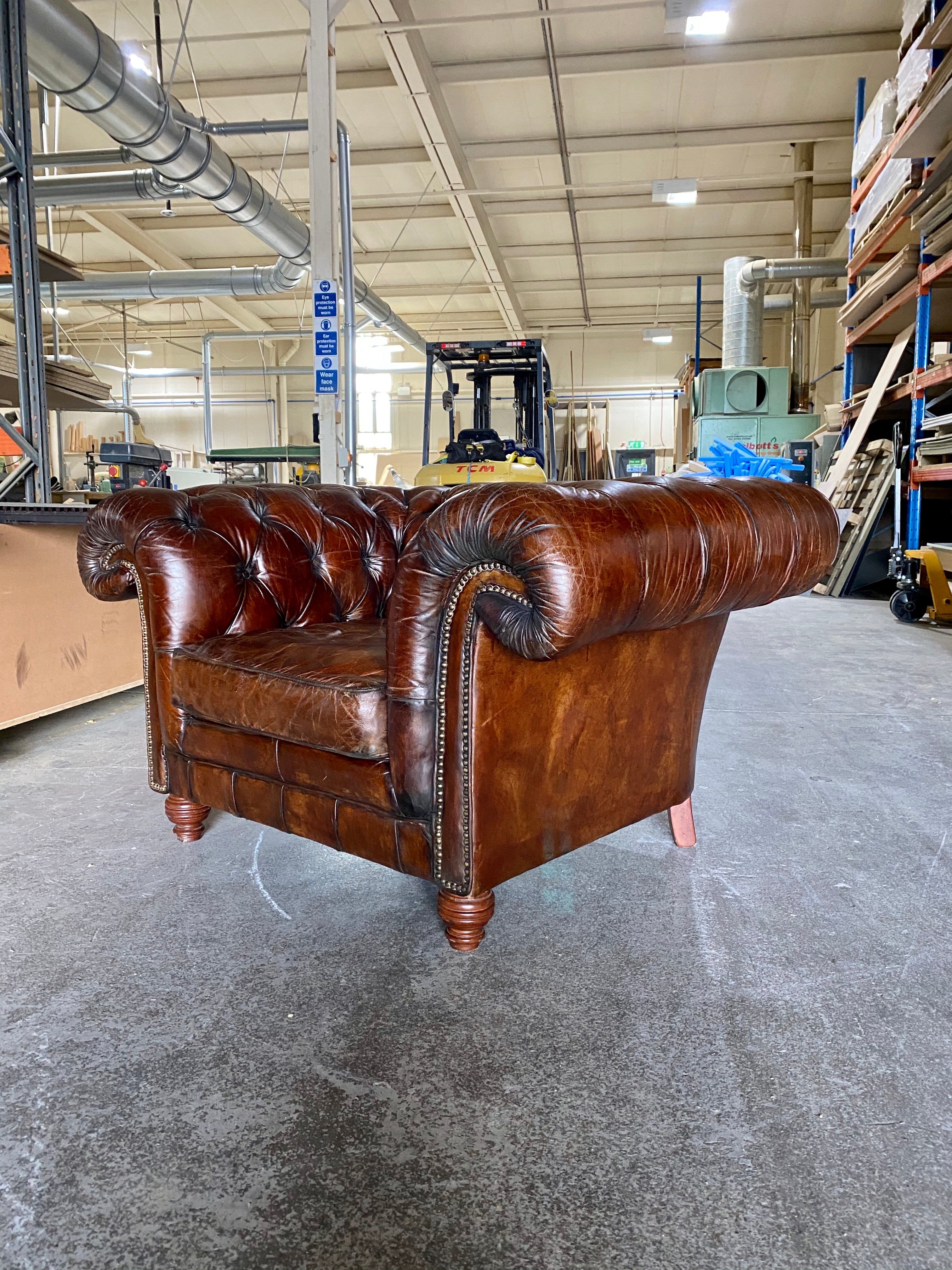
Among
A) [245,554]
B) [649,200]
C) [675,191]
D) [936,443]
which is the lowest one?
[245,554]

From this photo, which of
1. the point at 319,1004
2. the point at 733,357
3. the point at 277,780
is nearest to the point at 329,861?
the point at 277,780

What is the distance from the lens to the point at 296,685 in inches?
57.4

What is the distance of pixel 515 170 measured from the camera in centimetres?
905

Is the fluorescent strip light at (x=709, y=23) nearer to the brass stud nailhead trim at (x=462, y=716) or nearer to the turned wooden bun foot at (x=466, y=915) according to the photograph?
the brass stud nailhead trim at (x=462, y=716)

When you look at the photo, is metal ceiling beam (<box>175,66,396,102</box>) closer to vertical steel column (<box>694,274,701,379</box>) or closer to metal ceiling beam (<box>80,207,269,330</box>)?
metal ceiling beam (<box>80,207,269,330</box>)

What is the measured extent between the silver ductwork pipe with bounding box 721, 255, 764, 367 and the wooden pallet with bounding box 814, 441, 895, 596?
2.60m

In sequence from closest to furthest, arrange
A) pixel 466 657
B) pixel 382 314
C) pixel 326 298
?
pixel 466 657
pixel 326 298
pixel 382 314

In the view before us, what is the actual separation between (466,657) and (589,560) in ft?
0.81

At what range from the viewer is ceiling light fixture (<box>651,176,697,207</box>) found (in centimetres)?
781

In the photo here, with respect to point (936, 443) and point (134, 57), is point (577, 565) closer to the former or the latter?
point (936, 443)

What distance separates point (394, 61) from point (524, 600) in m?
6.82

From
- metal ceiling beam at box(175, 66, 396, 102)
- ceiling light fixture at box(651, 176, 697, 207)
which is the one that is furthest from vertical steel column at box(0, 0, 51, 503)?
ceiling light fixture at box(651, 176, 697, 207)

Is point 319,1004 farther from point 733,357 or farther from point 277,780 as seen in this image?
point 733,357

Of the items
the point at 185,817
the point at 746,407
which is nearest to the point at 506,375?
the point at 746,407
